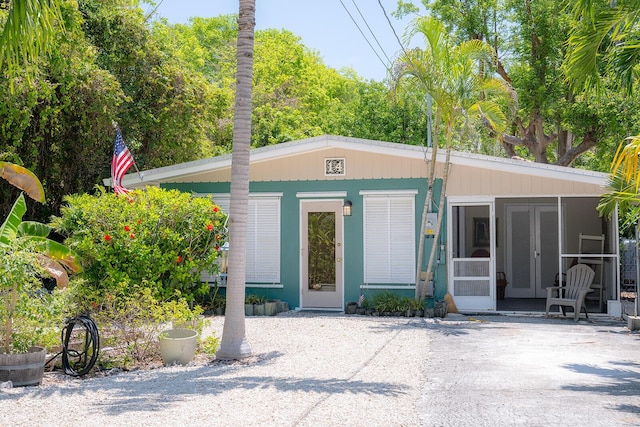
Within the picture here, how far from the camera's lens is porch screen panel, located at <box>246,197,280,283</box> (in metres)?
14.6

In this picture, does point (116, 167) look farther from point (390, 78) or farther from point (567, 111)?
point (567, 111)

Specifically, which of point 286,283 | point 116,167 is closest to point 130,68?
point 116,167

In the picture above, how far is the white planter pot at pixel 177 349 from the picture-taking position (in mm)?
8398

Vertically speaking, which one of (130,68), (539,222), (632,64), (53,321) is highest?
(130,68)

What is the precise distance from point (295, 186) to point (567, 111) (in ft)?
35.3

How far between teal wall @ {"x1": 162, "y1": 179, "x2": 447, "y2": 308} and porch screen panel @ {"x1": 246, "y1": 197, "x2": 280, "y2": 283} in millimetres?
146

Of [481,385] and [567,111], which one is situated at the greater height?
[567,111]

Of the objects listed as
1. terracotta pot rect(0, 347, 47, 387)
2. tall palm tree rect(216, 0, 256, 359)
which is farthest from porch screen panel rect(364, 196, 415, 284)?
terracotta pot rect(0, 347, 47, 387)

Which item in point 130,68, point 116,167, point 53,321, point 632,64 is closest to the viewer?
point 53,321

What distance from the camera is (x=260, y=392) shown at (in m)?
6.56

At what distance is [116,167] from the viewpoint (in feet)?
45.1

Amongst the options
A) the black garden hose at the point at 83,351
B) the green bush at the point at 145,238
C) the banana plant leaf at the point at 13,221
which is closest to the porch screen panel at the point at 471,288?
the green bush at the point at 145,238

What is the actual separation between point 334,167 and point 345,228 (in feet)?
4.15

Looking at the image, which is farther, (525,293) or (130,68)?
(130,68)
